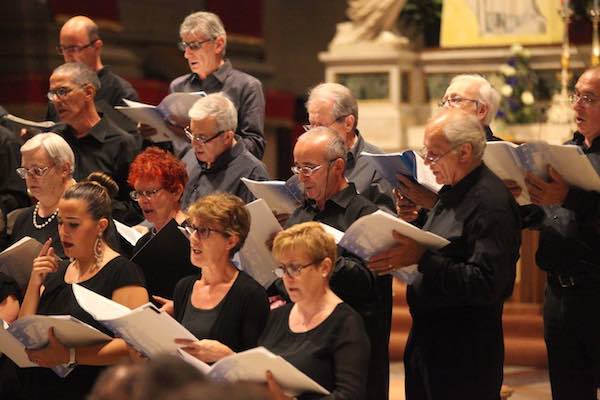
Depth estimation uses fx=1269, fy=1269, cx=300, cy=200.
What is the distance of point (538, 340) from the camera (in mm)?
7328

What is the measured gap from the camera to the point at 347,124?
5.21 metres

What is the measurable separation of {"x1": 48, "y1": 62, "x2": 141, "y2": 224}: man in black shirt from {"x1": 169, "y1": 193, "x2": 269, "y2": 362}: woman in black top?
1612mm

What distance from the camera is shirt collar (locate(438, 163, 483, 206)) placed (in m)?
4.21

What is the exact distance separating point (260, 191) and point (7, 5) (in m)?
6.51

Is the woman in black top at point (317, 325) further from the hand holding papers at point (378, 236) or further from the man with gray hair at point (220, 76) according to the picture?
the man with gray hair at point (220, 76)

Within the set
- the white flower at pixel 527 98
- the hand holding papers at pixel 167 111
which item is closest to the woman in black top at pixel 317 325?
the hand holding papers at pixel 167 111

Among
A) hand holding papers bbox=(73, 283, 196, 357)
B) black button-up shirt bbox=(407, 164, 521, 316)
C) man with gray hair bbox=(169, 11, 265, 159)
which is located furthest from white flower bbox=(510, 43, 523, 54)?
hand holding papers bbox=(73, 283, 196, 357)

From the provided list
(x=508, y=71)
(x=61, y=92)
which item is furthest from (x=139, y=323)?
(x=508, y=71)

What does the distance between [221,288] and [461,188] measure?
2.83 feet

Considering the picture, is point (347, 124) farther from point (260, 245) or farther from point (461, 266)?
point (461, 266)

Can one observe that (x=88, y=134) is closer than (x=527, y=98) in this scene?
Yes

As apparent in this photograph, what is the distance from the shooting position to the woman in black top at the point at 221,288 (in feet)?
13.6

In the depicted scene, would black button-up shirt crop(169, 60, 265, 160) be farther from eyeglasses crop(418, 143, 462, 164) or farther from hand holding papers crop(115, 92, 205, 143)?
eyeglasses crop(418, 143, 462, 164)

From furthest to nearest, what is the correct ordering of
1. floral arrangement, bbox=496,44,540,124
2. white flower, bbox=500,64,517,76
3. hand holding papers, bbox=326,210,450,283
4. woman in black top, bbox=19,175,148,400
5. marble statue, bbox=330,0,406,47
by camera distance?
marble statue, bbox=330,0,406,47 < white flower, bbox=500,64,517,76 < floral arrangement, bbox=496,44,540,124 < woman in black top, bbox=19,175,148,400 < hand holding papers, bbox=326,210,450,283
